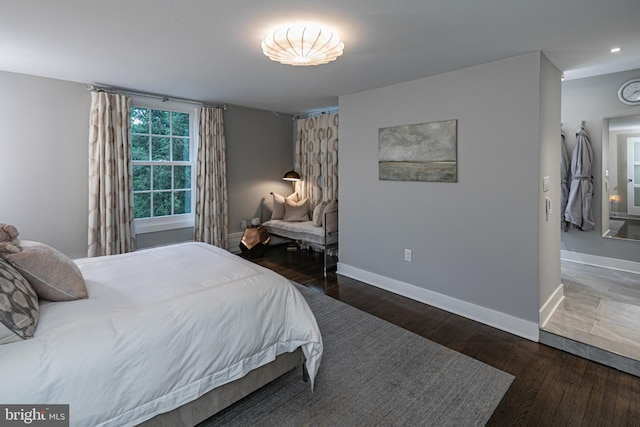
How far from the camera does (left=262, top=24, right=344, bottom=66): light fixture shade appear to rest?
2055 millimetres

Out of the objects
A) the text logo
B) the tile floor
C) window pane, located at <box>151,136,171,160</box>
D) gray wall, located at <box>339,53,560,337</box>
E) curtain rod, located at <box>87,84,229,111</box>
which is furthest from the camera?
window pane, located at <box>151,136,171,160</box>

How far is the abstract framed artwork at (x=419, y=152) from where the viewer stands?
10.1ft

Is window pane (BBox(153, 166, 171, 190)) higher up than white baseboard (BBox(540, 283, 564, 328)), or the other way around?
window pane (BBox(153, 166, 171, 190))

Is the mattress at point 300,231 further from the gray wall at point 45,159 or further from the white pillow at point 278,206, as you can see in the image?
the gray wall at point 45,159

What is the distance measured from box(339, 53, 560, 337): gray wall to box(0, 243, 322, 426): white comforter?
73.6 inches

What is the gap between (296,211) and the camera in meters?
5.30

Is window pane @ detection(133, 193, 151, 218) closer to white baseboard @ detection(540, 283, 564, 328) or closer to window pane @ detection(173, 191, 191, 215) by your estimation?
window pane @ detection(173, 191, 191, 215)

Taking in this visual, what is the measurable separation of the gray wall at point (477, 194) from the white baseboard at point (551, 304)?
8cm

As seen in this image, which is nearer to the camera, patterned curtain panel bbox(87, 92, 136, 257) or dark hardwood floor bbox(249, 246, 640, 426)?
dark hardwood floor bbox(249, 246, 640, 426)

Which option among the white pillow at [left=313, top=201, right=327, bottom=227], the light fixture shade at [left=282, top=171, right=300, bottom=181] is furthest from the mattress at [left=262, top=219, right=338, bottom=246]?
the light fixture shade at [left=282, top=171, right=300, bottom=181]

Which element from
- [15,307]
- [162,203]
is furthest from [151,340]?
[162,203]

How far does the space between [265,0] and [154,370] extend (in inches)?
79.2

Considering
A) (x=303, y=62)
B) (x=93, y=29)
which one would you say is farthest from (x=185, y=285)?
(x=93, y=29)

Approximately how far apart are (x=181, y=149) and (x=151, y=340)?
146 inches
